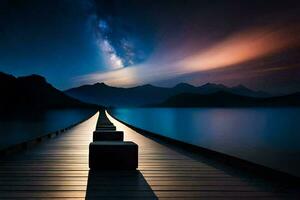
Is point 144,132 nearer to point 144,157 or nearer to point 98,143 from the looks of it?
point 144,157

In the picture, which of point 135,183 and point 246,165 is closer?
point 135,183

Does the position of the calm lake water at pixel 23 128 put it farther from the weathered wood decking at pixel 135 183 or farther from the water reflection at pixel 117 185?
the water reflection at pixel 117 185

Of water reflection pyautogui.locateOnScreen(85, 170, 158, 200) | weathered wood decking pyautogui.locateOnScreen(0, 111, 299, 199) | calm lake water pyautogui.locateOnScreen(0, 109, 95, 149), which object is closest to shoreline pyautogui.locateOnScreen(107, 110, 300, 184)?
weathered wood decking pyautogui.locateOnScreen(0, 111, 299, 199)

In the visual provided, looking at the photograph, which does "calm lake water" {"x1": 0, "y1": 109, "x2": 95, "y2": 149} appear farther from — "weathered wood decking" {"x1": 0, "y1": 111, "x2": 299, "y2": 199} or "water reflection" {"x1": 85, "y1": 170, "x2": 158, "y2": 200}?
"water reflection" {"x1": 85, "y1": 170, "x2": 158, "y2": 200}

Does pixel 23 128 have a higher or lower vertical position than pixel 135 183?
lower

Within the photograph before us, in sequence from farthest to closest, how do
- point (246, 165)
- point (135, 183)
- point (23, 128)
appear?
1. point (23, 128)
2. point (246, 165)
3. point (135, 183)

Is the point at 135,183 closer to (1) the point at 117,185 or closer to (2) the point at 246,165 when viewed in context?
(1) the point at 117,185

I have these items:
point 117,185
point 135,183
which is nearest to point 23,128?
point 135,183

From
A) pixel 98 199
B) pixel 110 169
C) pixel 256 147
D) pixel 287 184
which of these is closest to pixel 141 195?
pixel 98 199

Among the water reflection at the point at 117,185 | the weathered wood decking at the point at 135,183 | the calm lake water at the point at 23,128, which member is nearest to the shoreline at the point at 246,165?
the weathered wood decking at the point at 135,183

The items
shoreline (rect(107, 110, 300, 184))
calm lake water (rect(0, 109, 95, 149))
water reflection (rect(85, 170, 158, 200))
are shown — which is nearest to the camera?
water reflection (rect(85, 170, 158, 200))

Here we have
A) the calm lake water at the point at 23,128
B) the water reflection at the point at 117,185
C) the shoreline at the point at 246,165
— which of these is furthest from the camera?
the calm lake water at the point at 23,128

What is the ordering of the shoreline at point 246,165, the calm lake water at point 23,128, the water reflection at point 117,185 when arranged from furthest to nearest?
the calm lake water at point 23,128
the shoreline at point 246,165
the water reflection at point 117,185

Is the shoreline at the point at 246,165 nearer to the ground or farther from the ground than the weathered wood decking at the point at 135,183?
farther from the ground
